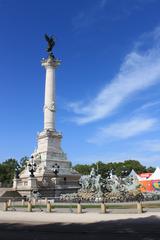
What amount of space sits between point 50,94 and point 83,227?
1768 inches

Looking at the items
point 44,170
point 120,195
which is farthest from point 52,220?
point 44,170

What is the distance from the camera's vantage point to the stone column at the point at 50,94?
2445 inches

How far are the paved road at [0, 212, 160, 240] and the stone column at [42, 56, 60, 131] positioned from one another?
1404 inches

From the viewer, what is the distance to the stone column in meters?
62.1

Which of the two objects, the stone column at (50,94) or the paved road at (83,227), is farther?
the stone column at (50,94)

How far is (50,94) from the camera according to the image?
6291 centimetres

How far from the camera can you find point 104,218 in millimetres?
23219

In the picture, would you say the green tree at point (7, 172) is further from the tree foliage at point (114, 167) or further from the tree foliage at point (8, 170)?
the tree foliage at point (114, 167)

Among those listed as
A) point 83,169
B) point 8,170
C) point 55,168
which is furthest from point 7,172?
point 55,168

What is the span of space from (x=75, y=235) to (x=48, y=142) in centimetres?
4448

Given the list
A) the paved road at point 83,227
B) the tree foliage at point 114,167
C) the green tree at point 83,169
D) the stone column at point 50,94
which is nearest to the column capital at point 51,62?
the stone column at point 50,94

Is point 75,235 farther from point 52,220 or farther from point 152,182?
point 152,182

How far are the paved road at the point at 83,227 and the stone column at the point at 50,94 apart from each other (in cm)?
3567

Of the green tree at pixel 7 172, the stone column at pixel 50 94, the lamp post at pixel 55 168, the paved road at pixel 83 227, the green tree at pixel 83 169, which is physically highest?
the stone column at pixel 50 94
